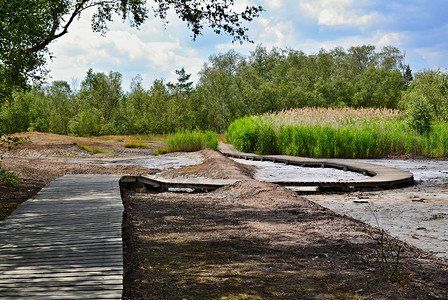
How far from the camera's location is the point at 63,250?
3480 millimetres

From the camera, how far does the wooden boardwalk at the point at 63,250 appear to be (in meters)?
2.69

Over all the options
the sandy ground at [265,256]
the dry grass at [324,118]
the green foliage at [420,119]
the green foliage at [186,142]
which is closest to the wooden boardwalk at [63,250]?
the sandy ground at [265,256]

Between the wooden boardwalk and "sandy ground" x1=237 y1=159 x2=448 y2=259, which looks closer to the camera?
the wooden boardwalk

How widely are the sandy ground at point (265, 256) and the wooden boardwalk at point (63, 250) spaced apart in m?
0.26

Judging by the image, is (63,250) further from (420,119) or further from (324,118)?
(420,119)

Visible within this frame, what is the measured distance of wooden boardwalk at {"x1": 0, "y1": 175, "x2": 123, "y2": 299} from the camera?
2689 mm

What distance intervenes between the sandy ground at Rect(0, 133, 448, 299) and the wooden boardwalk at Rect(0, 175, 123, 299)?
0.86 ft

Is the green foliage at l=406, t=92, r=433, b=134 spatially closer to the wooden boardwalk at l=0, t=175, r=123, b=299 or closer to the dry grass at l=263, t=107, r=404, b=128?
the dry grass at l=263, t=107, r=404, b=128

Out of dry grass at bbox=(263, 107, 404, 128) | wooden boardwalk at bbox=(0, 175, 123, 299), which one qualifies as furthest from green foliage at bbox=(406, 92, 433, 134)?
wooden boardwalk at bbox=(0, 175, 123, 299)

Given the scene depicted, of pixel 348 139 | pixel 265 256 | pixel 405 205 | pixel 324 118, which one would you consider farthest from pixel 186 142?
pixel 265 256

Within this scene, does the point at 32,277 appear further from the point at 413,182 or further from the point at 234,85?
the point at 234,85

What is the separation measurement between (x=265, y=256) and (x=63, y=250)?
1.75m

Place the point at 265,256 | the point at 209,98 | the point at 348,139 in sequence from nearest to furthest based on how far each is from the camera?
the point at 265,256 → the point at 348,139 → the point at 209,98

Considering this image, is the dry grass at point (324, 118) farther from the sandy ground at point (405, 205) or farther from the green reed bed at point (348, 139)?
the sandy ground at point (405, 205)
